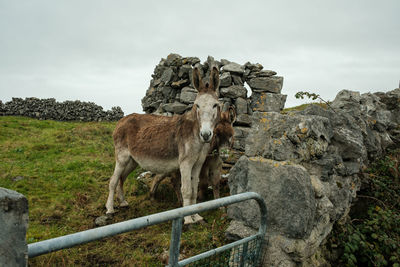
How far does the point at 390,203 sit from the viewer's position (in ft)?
14.5

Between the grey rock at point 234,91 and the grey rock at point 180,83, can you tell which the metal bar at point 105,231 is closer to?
the grey rock at point 234,91

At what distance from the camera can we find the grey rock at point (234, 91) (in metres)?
7.74

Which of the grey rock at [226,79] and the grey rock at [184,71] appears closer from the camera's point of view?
the grey rock at [226,79]

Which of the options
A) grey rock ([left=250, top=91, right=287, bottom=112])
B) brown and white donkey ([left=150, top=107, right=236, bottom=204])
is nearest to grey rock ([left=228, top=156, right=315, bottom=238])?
brown and white donkey ([left=150, top=107, right=236, bottom=204])

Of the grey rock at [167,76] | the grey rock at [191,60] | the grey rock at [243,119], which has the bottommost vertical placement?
the grey rock at [243,119]

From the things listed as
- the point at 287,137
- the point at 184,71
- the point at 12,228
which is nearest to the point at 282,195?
the point at 287,137

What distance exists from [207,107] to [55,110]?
20344mm

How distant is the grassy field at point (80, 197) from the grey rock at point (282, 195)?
40.5 inches

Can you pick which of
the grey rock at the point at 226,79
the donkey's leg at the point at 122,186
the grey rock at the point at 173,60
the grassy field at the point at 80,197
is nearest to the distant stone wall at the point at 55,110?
the grassy field at the point at 80,197

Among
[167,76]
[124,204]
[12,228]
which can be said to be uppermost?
[167,76]

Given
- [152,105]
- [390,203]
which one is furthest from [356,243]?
[152,105]

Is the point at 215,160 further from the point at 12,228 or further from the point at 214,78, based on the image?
the point at 12,228

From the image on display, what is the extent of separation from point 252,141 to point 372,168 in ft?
9.67

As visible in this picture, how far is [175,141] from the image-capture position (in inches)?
215
